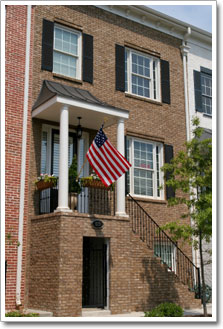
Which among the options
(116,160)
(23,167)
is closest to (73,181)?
(116,160)

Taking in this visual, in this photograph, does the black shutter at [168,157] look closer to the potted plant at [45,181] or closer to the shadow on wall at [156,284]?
the shadow on wall at [156,284]

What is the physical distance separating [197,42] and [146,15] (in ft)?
9.35

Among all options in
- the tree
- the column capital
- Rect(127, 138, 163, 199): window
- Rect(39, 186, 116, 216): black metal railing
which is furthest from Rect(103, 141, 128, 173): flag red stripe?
the column capital

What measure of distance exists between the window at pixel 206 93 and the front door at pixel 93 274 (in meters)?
7.44

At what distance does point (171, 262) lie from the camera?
14953 millimetres

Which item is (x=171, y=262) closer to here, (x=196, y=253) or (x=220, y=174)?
(x=196, y=253)

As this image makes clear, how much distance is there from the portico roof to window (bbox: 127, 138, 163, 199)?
191cm

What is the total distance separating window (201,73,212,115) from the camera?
17969mm

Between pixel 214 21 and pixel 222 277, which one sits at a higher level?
pixel 214 21

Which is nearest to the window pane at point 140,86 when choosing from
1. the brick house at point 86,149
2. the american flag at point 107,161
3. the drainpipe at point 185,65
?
the brick house at point 86,149

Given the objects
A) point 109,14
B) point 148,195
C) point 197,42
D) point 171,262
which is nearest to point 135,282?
point 171,262

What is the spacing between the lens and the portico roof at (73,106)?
12.0m

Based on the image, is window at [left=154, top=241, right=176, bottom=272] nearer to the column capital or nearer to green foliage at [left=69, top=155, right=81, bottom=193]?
green foliage at [left=69, top=155, right=81, bottom=193]
